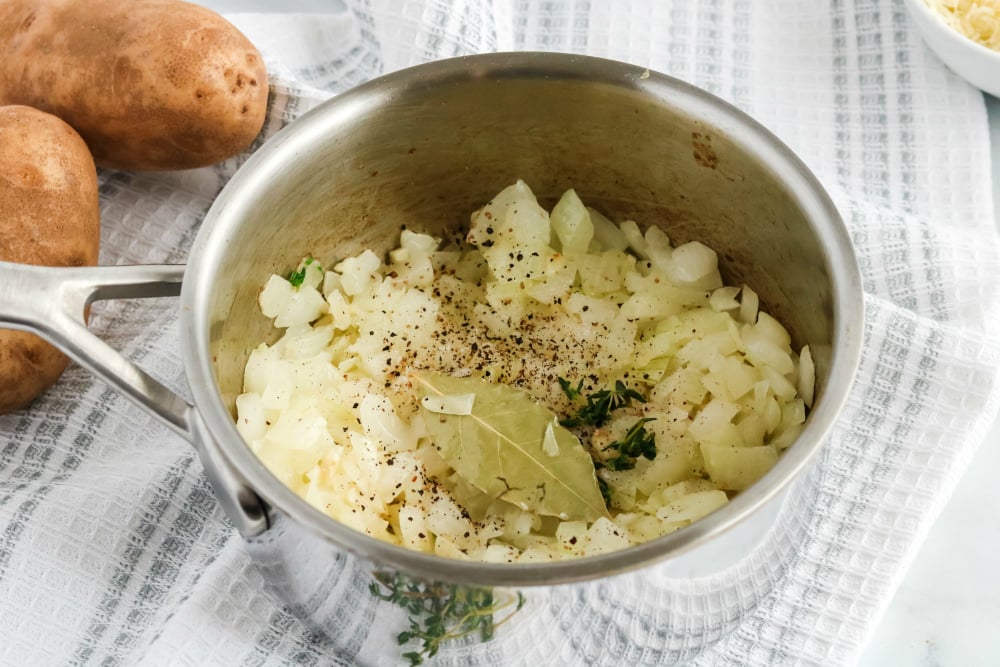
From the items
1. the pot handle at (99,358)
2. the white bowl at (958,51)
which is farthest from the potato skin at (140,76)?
the white bowl at (958,51)

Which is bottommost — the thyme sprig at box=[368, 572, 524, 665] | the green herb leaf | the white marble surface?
the white marble surface

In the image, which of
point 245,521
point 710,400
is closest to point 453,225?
point 710,400

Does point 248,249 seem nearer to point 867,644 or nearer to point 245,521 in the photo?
point 245,521

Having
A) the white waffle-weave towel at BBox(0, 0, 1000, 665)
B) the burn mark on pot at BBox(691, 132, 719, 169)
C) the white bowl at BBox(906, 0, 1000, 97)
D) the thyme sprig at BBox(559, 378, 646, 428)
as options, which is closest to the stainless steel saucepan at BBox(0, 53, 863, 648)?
the burn mark on pot at BBox(691, 132, 719, 169)

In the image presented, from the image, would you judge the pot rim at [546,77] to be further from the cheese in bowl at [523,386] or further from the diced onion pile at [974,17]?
the diced onion pile at [974,17]

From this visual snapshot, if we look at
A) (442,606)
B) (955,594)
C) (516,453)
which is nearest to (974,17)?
(955,594)

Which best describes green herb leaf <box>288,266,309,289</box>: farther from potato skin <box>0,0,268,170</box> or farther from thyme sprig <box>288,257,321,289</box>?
potato skin <box>0,0,268,170</box>
